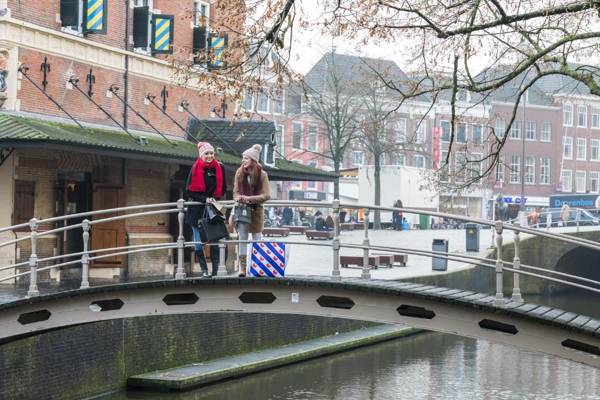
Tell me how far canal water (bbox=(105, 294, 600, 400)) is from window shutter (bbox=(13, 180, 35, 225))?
4.29 m

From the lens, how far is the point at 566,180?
75625 millimetres

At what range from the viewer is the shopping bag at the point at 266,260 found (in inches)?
519

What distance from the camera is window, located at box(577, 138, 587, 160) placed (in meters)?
75.8

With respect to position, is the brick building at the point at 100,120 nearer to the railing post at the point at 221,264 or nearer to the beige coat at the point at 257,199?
the railing post at the point at 221,264

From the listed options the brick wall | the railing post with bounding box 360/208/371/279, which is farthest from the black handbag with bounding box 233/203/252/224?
the brick wall

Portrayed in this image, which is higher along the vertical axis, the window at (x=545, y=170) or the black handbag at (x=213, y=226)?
the window at (x=545, y=170)

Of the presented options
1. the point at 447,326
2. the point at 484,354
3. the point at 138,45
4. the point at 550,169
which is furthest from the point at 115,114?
the point at 550,169

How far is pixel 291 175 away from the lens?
91.5 ft

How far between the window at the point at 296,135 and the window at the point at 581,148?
74.2 feet

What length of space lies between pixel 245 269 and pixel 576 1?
16.2 ft

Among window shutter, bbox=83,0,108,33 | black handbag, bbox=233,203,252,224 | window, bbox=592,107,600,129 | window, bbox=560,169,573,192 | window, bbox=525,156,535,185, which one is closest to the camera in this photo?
black handbag, bbox=233,203,252,224

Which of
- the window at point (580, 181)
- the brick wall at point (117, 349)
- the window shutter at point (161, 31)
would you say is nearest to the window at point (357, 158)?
the window at point (580, 181)

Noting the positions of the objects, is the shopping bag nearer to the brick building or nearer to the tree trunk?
the brick building

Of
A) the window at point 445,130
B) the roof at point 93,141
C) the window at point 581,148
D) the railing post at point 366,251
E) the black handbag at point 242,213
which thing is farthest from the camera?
the window at point 581,148
